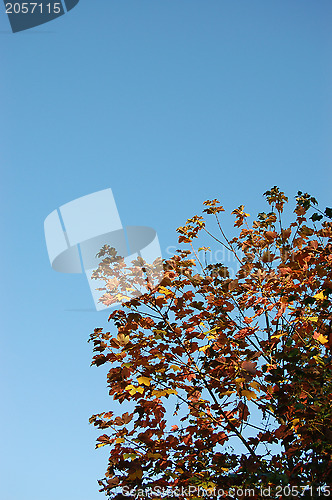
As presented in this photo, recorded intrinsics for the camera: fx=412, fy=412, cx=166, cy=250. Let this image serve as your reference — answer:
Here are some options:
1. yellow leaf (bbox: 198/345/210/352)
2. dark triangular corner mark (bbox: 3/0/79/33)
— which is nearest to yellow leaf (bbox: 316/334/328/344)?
yellow leaf (bbox: 198/345/210/352)

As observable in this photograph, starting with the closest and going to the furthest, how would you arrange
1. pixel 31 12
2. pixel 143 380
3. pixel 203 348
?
1. pixel 143 380
2. pixel 203 348
3. pixel 31 12

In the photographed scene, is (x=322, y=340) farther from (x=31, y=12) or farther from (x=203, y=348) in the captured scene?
(x=31, y=12)

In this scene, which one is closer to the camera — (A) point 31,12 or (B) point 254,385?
(B) point 254,385

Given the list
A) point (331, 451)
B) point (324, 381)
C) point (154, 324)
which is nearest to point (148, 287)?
point (154, 324)

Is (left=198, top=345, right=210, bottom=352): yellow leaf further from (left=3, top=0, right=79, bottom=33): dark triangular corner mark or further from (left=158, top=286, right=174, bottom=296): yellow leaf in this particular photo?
(left=3, top=0, right=79, bottom=33): dark triangular corner mark

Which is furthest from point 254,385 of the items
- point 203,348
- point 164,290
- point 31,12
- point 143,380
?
point 31,12

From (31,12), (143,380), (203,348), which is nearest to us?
(143,380)

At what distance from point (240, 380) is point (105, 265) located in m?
2.47

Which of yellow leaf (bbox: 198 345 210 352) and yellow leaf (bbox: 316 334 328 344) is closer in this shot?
yellow leaf (bbox: 316 334 328 344)

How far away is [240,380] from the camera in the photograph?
339 centimetres

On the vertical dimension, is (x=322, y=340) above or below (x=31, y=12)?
below

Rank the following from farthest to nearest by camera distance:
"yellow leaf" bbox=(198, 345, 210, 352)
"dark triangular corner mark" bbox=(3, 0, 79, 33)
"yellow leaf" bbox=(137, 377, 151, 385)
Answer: "dark triangular corner mark" bbox=(3, 0, 79, 33)
"yellow leaf" bbox=(198, 345, 210, 352)
"yellow leaf" bbox=(137, 377, 151, 385)

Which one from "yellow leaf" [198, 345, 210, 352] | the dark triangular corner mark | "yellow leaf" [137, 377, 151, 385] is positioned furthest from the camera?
the dark triangular corner mark

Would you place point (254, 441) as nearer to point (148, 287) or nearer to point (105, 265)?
point (148, 287)
